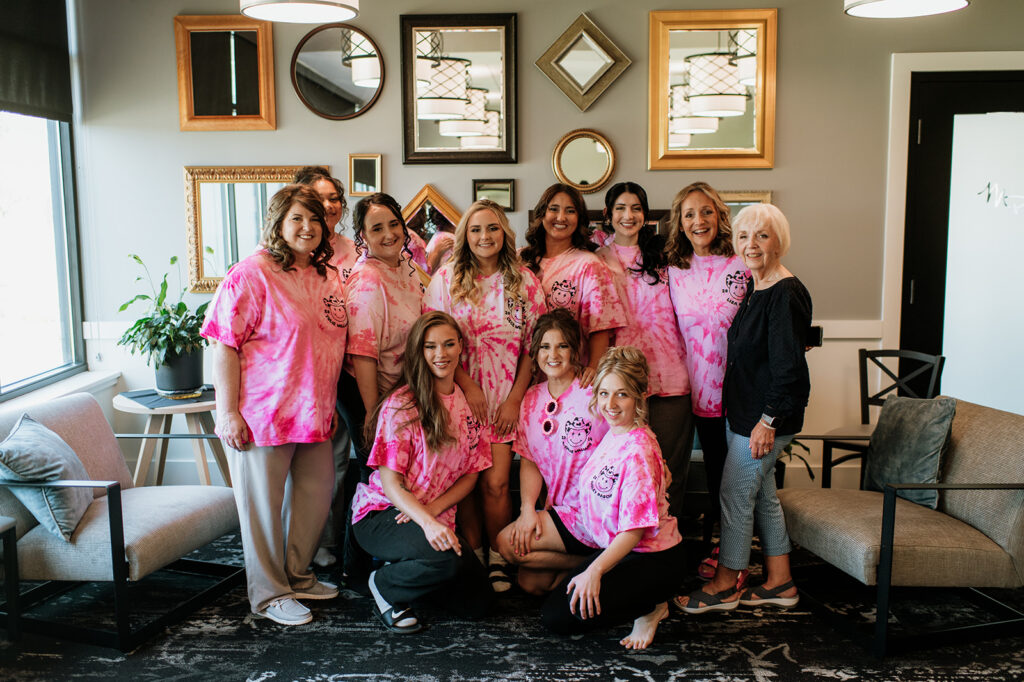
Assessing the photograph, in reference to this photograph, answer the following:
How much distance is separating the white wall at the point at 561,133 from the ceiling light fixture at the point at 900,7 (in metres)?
1.05

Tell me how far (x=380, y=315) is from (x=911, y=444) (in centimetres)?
191

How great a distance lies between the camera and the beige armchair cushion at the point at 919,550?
254 centimetres

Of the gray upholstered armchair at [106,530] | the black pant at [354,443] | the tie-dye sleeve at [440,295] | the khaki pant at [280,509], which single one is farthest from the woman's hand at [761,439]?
the gray upholstered armchair at [106,530]

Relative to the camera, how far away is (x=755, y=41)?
157 inches

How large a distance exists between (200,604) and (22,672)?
0.57m

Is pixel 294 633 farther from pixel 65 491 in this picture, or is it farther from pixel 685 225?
pixel 685 225

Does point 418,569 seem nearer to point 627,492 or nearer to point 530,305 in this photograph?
point 627,492

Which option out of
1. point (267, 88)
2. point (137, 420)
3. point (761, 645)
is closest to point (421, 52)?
point (267, 88)

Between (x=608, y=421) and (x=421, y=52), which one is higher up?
(x=421, y=52)

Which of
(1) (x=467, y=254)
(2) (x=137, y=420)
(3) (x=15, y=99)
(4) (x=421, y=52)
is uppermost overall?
(4) (x=421, y=52)

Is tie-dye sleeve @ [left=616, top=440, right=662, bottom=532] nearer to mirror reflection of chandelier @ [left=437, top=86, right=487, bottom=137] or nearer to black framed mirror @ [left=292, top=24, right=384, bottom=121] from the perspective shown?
mirror reflection of chandelier @ [left=437, top=86, right=487, bottom=137]

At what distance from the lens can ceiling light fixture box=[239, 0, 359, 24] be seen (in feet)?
9.40

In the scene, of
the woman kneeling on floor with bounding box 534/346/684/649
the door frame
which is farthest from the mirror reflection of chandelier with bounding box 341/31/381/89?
the door frame

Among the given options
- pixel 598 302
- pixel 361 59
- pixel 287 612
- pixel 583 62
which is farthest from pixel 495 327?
pixel 361 59
